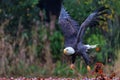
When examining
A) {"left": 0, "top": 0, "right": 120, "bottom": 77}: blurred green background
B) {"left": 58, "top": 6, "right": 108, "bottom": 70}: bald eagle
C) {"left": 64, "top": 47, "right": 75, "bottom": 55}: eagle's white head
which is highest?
{"left": 58, "top": 6, "right": 108, "bottom": 70}: bald eagle

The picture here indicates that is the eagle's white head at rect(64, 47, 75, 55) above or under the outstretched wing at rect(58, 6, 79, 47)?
under

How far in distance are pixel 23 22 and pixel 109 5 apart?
9.75 ft

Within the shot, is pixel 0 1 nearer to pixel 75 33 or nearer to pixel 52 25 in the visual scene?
pixel 52 25

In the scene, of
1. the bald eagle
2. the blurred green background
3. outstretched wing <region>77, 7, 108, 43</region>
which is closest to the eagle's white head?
the bald eagle

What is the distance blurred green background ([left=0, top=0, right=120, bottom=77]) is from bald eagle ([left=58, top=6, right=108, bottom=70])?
1607 mm

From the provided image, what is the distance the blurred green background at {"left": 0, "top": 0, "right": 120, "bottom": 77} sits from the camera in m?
14.5

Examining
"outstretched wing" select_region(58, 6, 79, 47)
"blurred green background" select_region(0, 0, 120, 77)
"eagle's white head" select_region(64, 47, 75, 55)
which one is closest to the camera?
"eagle's white head" select_region(64, 47, 75, 55)

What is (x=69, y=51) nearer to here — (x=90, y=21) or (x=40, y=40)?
(x=90, y=21)

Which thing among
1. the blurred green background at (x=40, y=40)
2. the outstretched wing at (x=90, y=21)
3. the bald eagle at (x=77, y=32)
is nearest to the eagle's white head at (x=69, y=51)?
the bald eagle at (x=77, y=32)

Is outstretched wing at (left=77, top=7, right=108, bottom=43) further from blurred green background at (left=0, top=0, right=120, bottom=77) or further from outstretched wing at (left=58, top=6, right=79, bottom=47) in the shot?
blurred green background at (left=0, top=0, right=120, bottom=77)

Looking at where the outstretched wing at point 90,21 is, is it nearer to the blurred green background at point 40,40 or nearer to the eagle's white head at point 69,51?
the eagle's white head at point 69,51

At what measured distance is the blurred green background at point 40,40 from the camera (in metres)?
14.5

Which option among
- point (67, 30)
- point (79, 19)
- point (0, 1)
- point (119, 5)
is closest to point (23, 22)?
point (0, 1)

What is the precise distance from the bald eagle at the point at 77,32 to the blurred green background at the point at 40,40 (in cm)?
161
